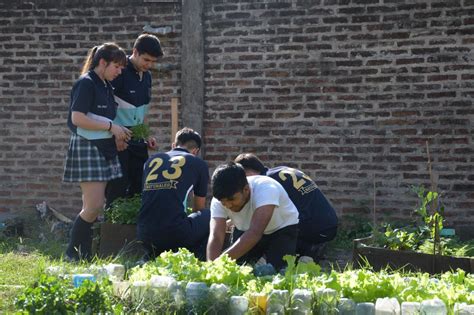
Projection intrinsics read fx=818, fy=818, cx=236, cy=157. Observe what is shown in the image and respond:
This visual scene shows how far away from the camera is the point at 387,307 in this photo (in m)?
3.67

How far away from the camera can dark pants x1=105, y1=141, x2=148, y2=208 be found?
6.56 metres

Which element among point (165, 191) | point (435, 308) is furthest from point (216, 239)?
point (435, 308)

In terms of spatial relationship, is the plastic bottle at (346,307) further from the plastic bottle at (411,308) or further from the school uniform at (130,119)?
the school uniform at (130,119)

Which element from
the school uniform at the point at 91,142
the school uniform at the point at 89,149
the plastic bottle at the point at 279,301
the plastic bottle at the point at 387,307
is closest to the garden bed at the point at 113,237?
the school uniform at the point at 89,149

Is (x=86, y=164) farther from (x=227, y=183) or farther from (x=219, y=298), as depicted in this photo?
(x=219, y=298)

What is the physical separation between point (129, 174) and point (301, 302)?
126 inches

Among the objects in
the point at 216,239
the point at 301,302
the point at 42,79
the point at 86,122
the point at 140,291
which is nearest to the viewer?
the point at 301,302

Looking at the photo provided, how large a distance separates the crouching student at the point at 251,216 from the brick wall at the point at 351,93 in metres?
2.64

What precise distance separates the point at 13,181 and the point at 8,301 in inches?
182

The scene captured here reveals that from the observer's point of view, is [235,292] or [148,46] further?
[148,46]

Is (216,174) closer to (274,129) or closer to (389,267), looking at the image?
(389,267)

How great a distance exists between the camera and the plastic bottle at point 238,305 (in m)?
3.83

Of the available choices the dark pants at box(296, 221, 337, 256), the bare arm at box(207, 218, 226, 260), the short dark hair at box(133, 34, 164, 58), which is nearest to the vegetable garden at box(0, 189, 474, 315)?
the bare arm at box(207, 218, 226, 260)

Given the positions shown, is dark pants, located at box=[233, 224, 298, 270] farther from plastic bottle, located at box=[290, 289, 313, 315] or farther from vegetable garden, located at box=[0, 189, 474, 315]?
plastic bottle, located at box=[290, 289, 313, 315]
